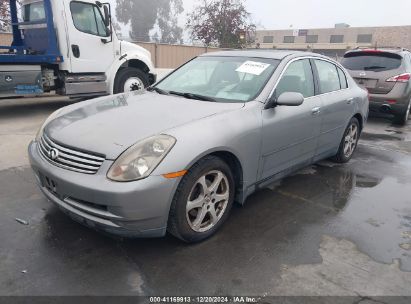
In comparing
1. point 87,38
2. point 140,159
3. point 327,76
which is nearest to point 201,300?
point 140,159

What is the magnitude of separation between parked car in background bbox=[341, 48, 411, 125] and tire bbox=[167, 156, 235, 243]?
19.4 feet

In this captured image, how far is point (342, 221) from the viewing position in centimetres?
350

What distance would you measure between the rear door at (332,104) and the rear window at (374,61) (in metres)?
3.40

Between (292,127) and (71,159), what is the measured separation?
2.15 metres

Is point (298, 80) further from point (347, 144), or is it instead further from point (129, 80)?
point (129, 80)


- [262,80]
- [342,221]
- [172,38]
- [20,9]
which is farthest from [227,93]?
[172,38]

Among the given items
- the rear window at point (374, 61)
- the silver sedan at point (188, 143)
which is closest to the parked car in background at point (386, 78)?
the rear window at point (374, 61)

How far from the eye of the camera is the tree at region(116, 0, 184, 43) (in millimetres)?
50438

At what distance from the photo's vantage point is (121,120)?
3020mm

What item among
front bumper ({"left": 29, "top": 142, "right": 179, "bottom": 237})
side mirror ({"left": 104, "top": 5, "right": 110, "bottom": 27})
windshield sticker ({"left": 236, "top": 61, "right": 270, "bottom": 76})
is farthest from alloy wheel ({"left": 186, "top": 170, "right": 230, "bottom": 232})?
side mirror ({"left": 104, "top": 5, "right": 110, "bottom": 27})

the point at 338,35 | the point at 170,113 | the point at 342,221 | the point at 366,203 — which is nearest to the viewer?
the point at 170,113

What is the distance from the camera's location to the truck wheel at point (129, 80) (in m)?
8.80

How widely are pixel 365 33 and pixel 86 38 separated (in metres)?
55.4

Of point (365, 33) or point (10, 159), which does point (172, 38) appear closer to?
point (365, 33)
